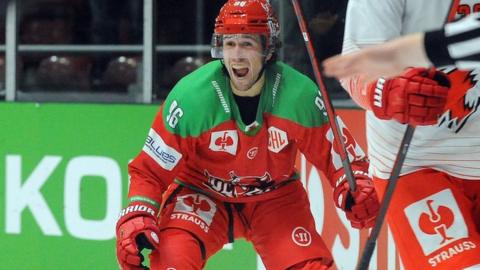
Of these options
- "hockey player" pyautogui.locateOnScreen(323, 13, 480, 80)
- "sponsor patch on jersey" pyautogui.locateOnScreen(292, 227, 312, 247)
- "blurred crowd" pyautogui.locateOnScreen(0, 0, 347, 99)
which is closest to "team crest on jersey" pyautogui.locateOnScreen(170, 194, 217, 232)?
"sponsor patch on jersey" pyautogui.locateOnScreen(292, 227, 312, 247)

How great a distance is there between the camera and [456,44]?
245 centimetres

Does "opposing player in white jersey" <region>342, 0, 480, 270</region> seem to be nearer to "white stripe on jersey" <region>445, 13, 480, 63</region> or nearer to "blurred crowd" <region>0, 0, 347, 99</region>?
"white stripe on jersey" <region>445, 13, 480, 63</region>

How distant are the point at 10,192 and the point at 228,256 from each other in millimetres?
1078

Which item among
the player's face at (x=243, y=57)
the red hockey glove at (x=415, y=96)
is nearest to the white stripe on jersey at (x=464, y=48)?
the red hockey glove at (x=415, y=96)

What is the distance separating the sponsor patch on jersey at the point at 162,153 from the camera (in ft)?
12.9

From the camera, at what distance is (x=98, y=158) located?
18.1ft

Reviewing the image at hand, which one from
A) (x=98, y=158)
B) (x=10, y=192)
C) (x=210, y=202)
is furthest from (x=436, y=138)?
(x=10, y=192)

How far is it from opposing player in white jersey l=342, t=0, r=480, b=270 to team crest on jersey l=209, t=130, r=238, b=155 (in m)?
0.55

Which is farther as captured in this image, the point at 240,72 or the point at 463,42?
the point at 240,72

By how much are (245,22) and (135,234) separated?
0.72 metres

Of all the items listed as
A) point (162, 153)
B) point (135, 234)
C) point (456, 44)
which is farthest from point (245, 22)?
point (456, 44)

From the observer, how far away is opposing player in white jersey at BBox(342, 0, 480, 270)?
Answer: 10.8 feet

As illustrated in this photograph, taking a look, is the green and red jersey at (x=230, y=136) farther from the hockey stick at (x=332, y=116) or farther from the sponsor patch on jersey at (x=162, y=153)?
the hockey stick at (x=332, y=116)

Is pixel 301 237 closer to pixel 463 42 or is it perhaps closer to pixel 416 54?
pixel 463 42
